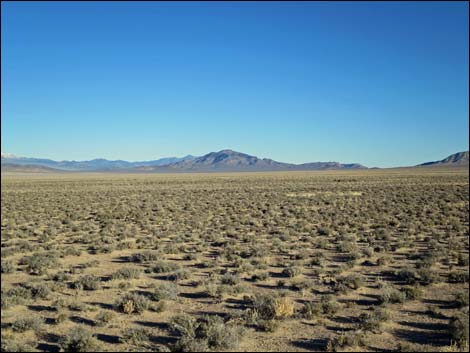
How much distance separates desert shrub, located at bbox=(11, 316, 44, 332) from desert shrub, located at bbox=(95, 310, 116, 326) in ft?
3.87

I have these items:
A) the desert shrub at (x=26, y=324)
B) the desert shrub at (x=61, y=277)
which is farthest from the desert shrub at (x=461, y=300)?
the desert shrub at (x=61, y=277)

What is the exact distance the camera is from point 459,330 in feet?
25.3

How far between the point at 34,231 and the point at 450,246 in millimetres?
21691

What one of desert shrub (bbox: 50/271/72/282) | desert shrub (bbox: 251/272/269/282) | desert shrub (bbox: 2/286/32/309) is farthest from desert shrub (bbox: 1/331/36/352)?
desert shrub (bbox: 251/272/269/282)

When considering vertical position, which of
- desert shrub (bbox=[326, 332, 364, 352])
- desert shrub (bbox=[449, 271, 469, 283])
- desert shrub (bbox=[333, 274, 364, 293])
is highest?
desert shrub (bbox=[449, 271, 469, 283])

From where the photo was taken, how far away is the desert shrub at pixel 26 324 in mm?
8195

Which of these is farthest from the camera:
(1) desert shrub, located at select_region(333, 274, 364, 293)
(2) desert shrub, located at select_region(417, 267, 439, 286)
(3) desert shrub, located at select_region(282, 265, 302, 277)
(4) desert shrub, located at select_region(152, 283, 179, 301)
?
(3) desert shrub, located at select_region(282, 265, 302, 277)

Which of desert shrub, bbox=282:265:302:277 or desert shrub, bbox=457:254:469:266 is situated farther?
desert shrub, bbox=457:254:469:266

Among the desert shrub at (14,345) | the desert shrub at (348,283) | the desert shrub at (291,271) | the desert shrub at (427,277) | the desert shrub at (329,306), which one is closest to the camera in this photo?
the desert shrub at (14,345)

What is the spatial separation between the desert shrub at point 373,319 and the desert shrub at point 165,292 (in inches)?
193

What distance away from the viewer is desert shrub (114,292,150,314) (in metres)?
9.38

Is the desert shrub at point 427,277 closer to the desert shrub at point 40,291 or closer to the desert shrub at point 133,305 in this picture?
the desert shrub at point 133,305

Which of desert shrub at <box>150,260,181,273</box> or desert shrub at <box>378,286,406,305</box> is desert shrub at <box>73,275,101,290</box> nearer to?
desert shrub at <box>150,260,181,273</box>

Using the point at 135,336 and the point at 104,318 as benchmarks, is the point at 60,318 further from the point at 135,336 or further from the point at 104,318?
the point at 135,336
